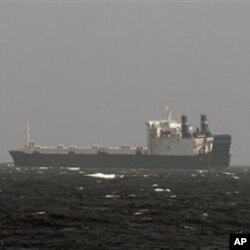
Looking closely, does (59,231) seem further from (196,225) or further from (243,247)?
(243,247)

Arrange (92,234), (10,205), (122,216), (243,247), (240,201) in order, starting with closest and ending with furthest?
(243,247) → (92,234) → (122,216) → (10,205) → (240,201)

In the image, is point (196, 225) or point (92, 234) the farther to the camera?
point (196, 225)

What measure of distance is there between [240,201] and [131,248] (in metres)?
35.4

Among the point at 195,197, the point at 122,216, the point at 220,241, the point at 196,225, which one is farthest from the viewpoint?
the point at 195,197

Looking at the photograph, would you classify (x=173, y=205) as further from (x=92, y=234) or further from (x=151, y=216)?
(x=92, y=234)

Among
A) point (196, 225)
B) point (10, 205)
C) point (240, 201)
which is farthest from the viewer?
point (240, 201)

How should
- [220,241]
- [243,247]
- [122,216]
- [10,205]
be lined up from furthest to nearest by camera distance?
[10,205]
[122,216]
[220,241]
[243,247]

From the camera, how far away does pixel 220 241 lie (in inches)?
1577

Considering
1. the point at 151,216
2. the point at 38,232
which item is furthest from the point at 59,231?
the point at 151,216

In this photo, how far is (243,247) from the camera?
24.2m

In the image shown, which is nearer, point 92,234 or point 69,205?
point 92,234

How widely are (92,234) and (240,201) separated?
30.7 meters

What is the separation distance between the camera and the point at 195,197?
252 feet

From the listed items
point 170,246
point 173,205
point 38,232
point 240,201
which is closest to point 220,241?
point 170,246
